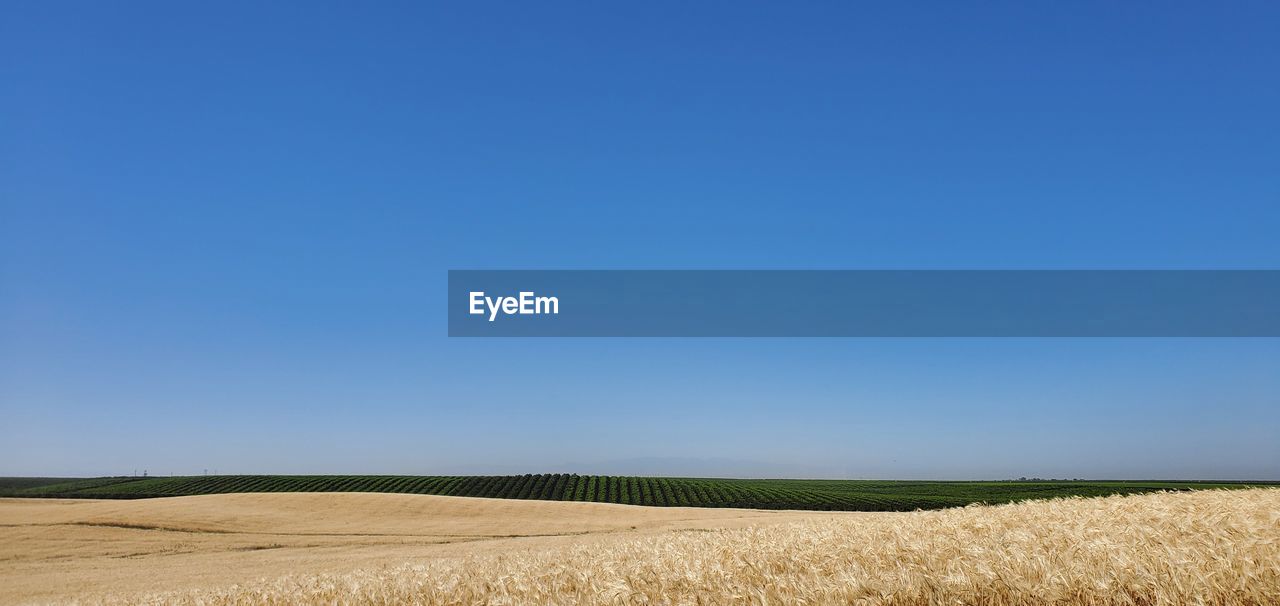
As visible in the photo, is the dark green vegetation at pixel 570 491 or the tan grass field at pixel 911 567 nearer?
the tan grass field at pixel 911 567

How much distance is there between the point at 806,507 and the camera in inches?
2319

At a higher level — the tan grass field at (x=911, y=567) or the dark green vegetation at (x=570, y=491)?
the tan grass field at (x=911, y=567)

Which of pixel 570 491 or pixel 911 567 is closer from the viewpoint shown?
pixel 911 567

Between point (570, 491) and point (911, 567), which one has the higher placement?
point (911, 567)

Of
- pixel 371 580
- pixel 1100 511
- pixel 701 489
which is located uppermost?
pixel 1100 511

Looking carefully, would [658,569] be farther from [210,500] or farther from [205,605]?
[210,500]

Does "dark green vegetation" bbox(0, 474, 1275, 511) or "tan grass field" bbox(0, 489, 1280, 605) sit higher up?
"tan grass field" bbox(0, 489, 1280, 605)

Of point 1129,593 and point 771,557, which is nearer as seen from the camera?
point 1129,593

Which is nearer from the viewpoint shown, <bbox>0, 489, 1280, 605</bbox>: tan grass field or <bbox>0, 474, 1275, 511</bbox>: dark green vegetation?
<bbox>0, 489, 1280, 605</bbox>: tan grass field

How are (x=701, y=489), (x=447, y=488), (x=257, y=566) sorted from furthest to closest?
(x=701, y=489), (x=447, y=488), (x=257, y=566)

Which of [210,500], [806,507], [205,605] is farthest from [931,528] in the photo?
[806,507]

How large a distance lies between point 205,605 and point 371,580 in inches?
70.7

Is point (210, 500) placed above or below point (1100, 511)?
below

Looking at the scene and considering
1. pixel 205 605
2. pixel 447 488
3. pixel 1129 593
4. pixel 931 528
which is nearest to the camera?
pixel 1129 593
